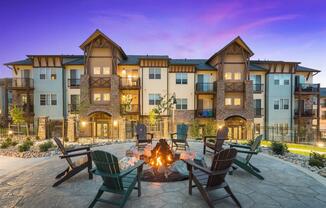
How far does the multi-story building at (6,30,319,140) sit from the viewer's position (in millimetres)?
17000

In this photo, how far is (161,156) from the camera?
4.91 metres

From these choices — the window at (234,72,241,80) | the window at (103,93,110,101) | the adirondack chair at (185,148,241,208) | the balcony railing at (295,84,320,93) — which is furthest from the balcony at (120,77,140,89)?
the balcony railing at (295,84,320,93)

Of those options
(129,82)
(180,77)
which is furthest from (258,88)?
(129,82)

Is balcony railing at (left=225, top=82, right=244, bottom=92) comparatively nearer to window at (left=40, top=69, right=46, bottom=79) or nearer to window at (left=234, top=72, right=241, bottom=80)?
window at (left=234, top=72, right=241, bottom=80)

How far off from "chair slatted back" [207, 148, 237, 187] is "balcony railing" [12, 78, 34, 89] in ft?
71.7

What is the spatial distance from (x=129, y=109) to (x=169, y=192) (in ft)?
A: 47.7

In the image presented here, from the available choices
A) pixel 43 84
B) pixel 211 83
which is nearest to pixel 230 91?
pixel 211 83

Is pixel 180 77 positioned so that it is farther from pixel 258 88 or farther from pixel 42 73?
pixel 42 73

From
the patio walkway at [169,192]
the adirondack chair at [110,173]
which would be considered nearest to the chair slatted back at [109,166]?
the adirondack chair at [110,173]

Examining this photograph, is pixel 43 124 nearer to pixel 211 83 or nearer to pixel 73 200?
pixel 73 200

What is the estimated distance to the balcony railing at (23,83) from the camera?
18.0m

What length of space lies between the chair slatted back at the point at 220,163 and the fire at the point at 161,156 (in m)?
1.96

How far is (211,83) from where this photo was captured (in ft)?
60.1

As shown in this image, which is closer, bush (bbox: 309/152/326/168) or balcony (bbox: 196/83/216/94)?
bush (bbox: 309/152/326/168)
